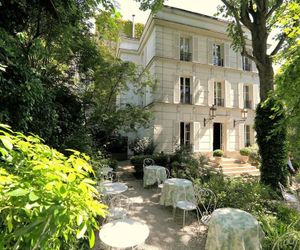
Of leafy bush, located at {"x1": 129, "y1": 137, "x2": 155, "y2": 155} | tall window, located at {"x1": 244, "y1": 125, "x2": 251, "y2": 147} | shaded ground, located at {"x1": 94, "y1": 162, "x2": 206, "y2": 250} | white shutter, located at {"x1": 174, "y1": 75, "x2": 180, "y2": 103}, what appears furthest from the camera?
tall window, located at {"x1": 244, "y1": 125, "x2": 251, "y2": 147}

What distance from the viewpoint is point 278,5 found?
29.0 ft

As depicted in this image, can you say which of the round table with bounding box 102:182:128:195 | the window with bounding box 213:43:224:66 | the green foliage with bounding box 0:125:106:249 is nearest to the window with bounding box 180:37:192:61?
the window with bounding box 213:43:224:66

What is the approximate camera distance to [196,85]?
14789 mm

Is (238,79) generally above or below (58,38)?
above

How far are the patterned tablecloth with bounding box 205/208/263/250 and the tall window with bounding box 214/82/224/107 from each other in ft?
40.7

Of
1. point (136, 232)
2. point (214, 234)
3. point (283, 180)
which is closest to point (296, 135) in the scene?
point (214, 234)

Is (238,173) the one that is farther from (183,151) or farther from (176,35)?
(176,35)

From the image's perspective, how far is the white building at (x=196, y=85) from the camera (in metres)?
14.0

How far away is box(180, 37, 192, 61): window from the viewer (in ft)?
48.5

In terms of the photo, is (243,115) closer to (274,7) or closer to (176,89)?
Answer: (176,89)

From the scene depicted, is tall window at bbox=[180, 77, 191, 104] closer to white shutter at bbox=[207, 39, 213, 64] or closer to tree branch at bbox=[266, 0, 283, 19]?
white shutter at bbox=[207, 39, 213, 64]

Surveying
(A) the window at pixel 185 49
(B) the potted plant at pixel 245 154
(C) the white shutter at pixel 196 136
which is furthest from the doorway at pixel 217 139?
(A) the window at pixel 185 49

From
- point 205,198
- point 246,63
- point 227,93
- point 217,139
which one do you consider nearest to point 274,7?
point 227,93

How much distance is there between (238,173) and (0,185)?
Answer: 1280 centimetres
